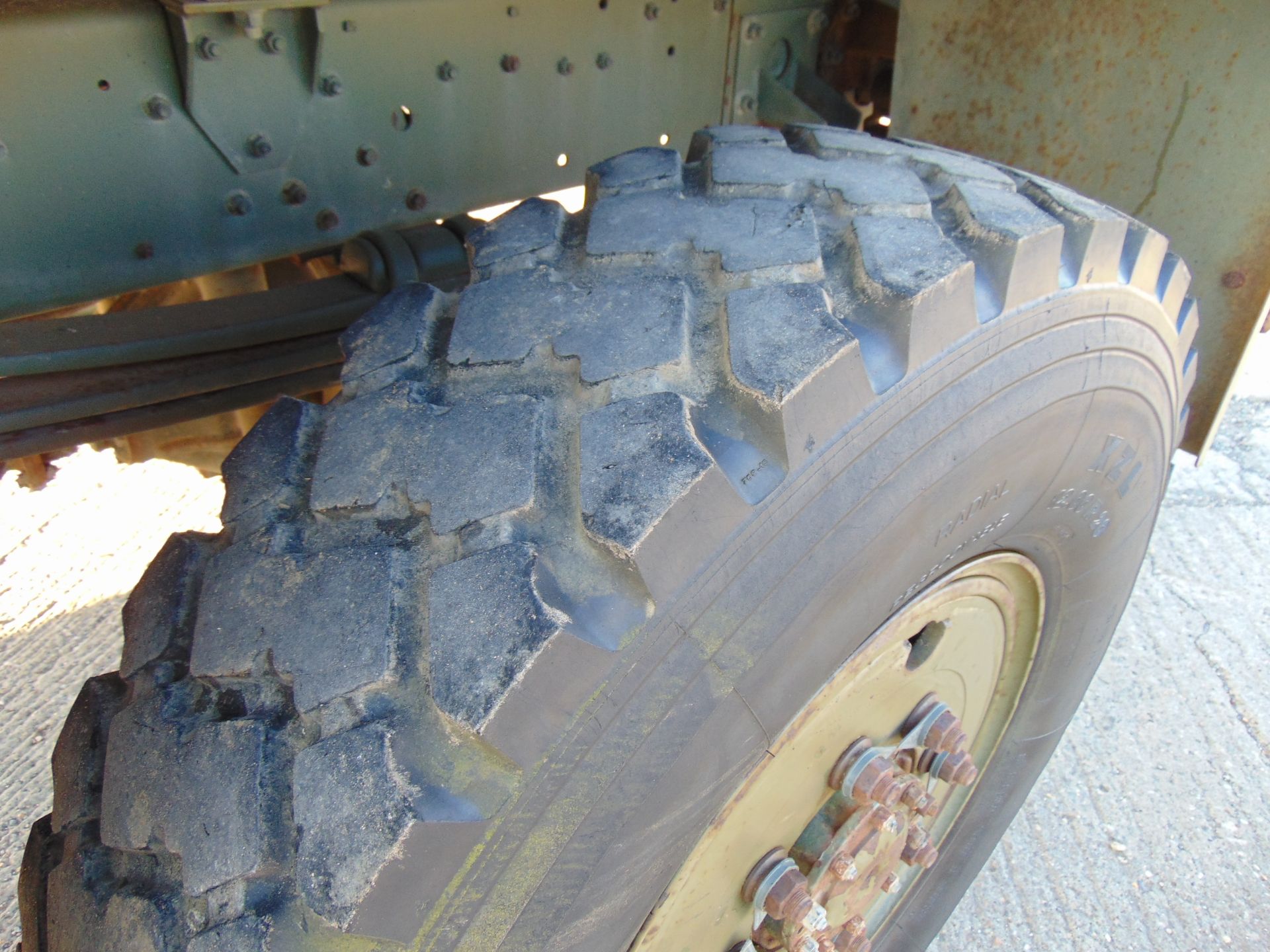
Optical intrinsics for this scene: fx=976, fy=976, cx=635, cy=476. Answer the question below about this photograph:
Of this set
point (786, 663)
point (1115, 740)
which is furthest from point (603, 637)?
point (1115, 740)

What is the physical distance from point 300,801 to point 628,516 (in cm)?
30

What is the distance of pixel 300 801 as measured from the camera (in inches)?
26.8

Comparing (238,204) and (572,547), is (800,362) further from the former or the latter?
(238,204)

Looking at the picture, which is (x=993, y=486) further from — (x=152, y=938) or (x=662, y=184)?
(x=152, y=938)

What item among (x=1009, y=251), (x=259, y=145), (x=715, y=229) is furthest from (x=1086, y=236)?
(x=259, y=145)

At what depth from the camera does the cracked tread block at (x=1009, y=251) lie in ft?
2.94

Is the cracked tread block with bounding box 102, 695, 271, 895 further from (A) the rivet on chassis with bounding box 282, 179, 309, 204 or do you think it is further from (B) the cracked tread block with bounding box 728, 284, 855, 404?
(A) the rivet on chassis with bounding box 282, 179, 309, 204

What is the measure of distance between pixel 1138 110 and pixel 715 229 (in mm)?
744

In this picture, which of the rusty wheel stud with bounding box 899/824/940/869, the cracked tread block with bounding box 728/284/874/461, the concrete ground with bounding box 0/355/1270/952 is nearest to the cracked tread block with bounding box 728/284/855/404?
the cracked tread block with bounding box 728/284/874/461

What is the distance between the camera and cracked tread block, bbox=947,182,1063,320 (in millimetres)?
896

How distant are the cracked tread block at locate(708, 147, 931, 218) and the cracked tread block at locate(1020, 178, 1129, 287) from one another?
14cm

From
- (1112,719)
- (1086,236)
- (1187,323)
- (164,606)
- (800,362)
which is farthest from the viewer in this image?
(1112,719)

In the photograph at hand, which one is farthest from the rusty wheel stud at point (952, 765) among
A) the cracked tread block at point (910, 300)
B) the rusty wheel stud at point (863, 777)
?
the cracked tread block at point (910, 300)

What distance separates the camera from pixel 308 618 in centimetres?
75
